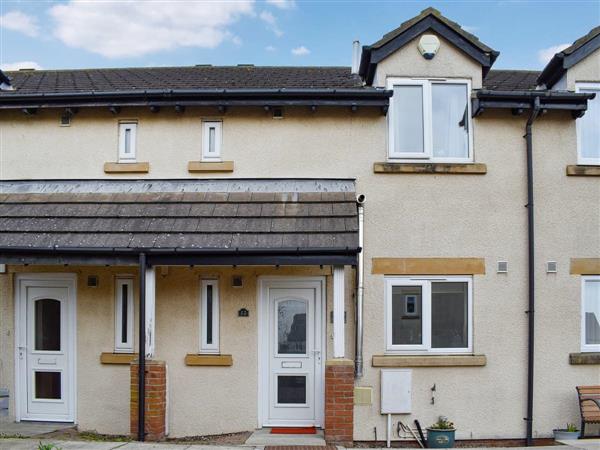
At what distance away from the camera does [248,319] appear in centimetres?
915

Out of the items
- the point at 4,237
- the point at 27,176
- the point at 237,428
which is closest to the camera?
the point at 4,237

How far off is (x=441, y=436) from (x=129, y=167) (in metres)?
6.52

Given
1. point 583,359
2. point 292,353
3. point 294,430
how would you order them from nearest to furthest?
point 294,430
point 583,359
point 292,353

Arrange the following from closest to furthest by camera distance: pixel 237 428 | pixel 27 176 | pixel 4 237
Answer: pixel 4 237 → pixel 237 428 → pixel 27 176

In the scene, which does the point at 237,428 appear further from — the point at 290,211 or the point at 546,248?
the point at 546,248

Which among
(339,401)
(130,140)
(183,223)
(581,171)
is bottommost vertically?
(339,401)

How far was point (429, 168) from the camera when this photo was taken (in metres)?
9.24

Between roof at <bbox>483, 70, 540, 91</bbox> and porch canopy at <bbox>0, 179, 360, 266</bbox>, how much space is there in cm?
357

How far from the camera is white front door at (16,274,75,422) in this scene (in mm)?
9398

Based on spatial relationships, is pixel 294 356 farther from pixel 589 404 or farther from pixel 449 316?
pixel 589 404

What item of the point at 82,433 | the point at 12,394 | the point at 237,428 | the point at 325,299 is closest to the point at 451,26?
the point at 325,299

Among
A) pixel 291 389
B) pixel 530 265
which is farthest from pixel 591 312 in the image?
pixel 291 389

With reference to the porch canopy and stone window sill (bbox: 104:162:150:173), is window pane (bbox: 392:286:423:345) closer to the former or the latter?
the porch canopy

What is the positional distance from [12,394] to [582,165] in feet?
33.2
